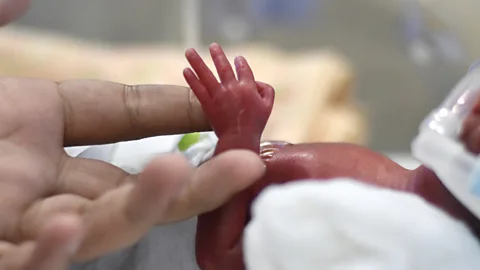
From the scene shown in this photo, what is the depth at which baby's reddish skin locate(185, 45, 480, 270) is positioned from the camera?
0.32 m

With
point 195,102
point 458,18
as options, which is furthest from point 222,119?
point 458,18

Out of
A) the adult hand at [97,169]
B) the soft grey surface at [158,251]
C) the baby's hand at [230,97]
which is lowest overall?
the soft grey surface at [158,251]

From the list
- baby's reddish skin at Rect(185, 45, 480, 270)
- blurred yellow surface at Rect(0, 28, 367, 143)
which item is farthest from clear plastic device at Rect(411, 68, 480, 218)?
blurred yellow surface at Rect(0, 28, 367, 143)

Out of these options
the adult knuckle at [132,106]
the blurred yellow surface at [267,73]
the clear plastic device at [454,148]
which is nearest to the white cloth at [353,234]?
the clear plastic device at [454,148]

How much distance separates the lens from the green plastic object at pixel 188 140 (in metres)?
0.43

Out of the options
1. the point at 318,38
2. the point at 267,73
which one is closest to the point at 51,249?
the point at 267,73

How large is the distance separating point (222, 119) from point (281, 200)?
0.07 metres

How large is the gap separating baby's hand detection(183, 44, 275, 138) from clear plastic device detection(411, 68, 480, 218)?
3.3 inches

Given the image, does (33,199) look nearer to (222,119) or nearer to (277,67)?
(222,119)

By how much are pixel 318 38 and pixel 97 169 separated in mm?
1112

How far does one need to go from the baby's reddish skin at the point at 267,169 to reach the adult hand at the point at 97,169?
0.02 meters

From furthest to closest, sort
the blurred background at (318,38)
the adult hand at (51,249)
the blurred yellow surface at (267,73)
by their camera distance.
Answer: the blurred background at (318,38)
the blurred yellow surface at (267,73)
the adult hand at (51,249)

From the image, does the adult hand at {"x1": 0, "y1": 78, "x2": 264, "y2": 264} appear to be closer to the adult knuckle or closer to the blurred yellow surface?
the adult knuckle

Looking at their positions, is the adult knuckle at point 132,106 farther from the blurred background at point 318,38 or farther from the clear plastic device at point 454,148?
the blurred background at point 318,38
